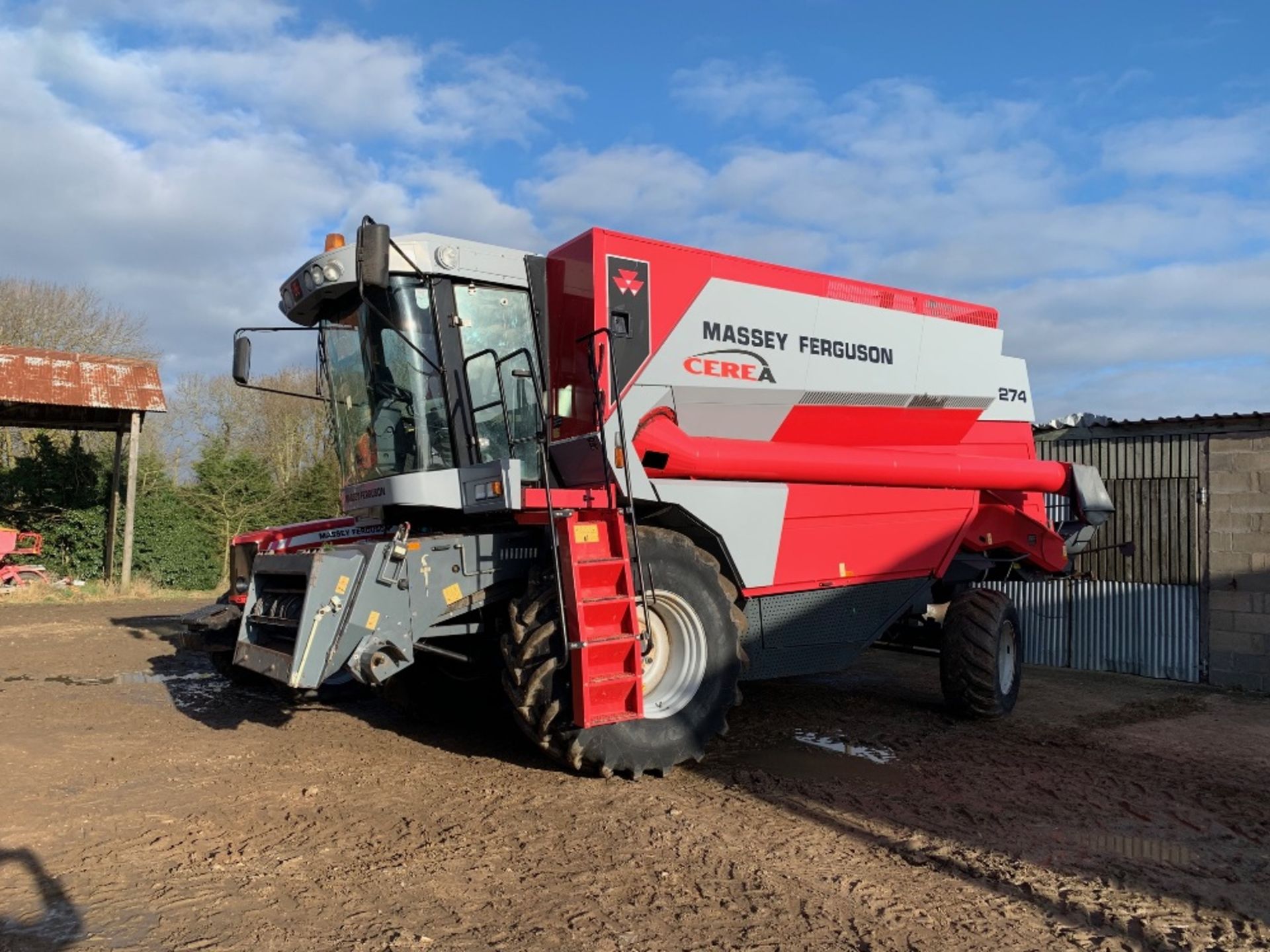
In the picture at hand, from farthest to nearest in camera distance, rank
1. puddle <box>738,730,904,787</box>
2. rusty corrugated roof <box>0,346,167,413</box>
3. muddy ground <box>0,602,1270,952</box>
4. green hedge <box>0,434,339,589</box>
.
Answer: green hedge <box>0,434,339,589</box>, rusty corrugated roof <box>0,346,167,413</box>, puddle <box>738,730,904,787</box>, muddy ground <box>0,602,1270,952</box>

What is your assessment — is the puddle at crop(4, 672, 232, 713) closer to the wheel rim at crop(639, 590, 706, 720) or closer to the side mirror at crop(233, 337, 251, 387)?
the side mirror at crop(233, 337, 251, 387)

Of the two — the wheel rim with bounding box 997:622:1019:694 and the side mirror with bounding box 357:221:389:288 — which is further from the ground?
the side mirror with bounding box 357:221:389:288

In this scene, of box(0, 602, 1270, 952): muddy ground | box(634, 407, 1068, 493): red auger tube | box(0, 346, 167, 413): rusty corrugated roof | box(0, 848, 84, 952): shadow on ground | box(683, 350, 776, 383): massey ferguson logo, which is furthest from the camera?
box(0, 346, 167, 413): rusty corrugated roof

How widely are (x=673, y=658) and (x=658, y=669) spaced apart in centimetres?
11

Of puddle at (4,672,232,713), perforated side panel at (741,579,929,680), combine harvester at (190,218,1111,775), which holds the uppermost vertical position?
combine harvester at (190,218,1111,775)

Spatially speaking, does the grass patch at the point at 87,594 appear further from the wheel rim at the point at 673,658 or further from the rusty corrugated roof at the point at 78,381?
the wheel rim at the point at 673,658

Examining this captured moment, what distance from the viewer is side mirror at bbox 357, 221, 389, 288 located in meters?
5.06

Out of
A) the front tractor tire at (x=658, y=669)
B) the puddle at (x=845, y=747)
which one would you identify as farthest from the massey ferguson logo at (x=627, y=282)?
the puddle at (x=845, y=747)

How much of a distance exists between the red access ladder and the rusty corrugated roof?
13942 mm

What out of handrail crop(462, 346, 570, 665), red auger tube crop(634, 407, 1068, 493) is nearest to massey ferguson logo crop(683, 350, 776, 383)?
red auger tube crop(634, 407, 1068, 493)

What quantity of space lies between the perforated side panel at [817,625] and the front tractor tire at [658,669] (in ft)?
1.82

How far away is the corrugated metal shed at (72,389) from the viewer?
15.6m

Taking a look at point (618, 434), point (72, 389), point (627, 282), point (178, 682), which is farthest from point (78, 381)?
point (618, 434)

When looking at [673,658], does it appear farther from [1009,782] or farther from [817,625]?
[1009,782]
